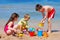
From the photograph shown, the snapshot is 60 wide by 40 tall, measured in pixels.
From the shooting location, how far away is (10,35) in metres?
7.38

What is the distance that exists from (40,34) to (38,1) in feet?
48.0

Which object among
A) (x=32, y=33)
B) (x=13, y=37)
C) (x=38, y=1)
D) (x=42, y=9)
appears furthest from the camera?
(x=38, y=1)

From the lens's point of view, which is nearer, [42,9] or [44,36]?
[44,36]

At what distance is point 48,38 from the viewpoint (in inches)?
278

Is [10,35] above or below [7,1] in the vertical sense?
below

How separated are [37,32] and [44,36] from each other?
1.70ft

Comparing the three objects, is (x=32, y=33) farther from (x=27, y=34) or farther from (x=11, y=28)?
(x=11, y=28)

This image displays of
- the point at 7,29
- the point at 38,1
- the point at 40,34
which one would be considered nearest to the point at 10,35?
the point at 7,29

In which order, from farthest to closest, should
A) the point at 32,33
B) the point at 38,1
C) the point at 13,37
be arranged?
the point at 38,1 < the point at 32,33 < the point at 13,37

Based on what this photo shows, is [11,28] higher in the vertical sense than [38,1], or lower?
lower

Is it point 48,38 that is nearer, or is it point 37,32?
point 48,38

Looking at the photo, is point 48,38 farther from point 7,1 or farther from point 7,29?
point 7,1

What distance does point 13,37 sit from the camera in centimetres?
707

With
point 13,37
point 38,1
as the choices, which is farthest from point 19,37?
point 38,1
